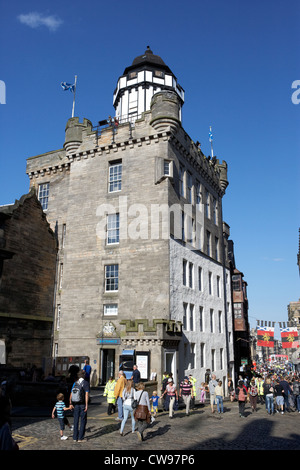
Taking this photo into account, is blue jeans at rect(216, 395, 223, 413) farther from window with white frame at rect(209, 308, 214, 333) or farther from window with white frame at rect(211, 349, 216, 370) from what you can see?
window with white frame at rect(209, 308, 214, 333)

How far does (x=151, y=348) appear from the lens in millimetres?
22219

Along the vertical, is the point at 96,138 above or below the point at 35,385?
above

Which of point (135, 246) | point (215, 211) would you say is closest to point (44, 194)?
point (135, 246)

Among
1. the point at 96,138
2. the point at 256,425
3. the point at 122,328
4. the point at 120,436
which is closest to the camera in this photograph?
the point at 120,436

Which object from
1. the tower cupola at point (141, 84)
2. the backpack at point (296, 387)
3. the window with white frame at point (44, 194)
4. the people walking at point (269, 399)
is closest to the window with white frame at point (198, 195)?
the tower cupola at point (141, 84)

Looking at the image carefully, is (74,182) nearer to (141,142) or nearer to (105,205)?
(105,205)

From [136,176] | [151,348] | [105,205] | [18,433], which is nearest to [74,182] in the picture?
[105,205]

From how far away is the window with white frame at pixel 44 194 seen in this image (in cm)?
3198

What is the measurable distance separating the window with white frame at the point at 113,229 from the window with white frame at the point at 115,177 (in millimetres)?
2166

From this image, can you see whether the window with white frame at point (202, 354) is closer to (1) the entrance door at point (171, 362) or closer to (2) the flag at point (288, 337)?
(1) the entrance door at point (171, 362)

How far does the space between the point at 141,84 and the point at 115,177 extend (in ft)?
49.1

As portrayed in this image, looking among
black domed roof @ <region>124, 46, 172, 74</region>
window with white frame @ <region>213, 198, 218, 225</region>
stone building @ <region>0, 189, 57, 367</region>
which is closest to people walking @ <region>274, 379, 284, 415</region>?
stone building @ <region>0, 189, 57, 367</region>

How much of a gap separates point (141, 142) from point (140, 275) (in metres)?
10.0

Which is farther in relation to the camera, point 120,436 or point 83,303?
point 83,303
